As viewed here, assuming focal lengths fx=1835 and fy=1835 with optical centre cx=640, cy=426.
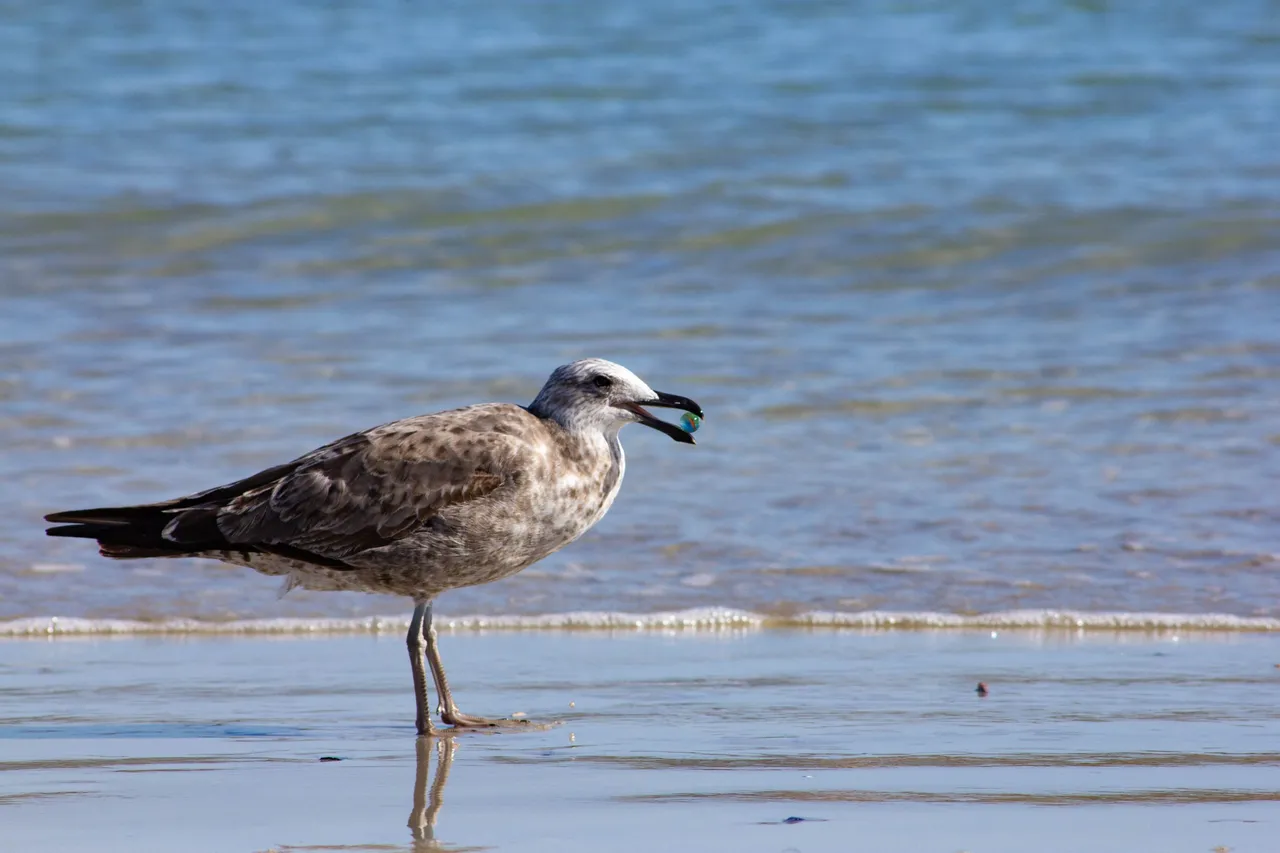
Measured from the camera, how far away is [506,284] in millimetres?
10742

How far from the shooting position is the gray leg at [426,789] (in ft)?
11.8

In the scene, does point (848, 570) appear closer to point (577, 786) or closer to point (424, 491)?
point (424, 491)

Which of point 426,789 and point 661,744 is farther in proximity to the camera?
point 661,744

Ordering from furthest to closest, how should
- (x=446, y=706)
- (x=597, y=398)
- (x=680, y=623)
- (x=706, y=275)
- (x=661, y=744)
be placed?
(x=706, y=275) → (x=680, y=623) → (x=597, y=398) → (x=446, y=706) → (x=661, y=744)

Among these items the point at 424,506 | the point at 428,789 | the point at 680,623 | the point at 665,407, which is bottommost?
the point at 680,623

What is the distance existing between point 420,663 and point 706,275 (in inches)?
248

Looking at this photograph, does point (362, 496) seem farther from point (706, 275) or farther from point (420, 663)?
point (706, 275)

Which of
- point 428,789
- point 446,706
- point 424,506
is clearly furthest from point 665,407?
point 428,789

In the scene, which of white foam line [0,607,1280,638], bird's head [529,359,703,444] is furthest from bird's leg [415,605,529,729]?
white foam line [0,607,1280,638]

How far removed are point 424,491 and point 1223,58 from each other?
41.8 ft

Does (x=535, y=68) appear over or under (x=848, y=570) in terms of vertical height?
over

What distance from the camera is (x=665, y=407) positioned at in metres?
5.04

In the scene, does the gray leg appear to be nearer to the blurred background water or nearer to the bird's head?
the bird's head

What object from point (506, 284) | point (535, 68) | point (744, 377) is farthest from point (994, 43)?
point (744, 377)
